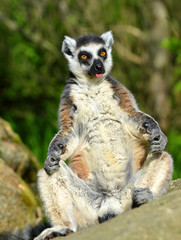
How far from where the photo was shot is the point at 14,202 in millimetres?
6344

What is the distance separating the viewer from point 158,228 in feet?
10.8

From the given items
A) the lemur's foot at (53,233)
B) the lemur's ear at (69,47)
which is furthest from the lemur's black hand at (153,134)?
the lemur's ear at (69,47)

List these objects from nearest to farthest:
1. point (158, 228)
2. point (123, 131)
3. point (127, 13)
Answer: point (158, 228) → point (123, 131) → point (127, 13)

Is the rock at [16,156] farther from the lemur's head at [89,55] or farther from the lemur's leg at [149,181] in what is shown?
the lemur's leg at [149,181]

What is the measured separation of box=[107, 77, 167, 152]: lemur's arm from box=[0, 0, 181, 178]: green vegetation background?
15.6ft

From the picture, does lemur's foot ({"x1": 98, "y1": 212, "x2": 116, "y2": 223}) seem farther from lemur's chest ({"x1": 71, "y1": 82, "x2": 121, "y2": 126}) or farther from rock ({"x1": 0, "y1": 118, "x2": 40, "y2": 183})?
rock ({"x1": 0, "y1": 118, "x2": 40, "y2": 183})

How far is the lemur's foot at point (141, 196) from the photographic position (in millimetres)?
4316

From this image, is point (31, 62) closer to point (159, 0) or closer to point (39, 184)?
point (159, 0)

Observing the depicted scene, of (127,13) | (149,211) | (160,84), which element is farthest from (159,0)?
(149,211)

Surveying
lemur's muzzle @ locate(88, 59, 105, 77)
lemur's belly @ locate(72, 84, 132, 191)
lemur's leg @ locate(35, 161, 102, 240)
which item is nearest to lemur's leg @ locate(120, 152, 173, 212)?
lemur's belly @ locate(72, 84, 132, 191)

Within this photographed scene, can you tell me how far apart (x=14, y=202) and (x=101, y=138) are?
78.5 inches

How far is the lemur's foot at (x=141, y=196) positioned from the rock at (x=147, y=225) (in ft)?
1.50

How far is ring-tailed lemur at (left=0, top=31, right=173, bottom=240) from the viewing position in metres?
4.63

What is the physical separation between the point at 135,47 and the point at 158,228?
9.07 metres
